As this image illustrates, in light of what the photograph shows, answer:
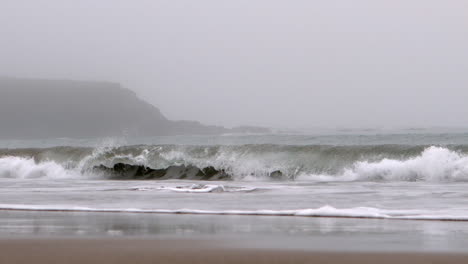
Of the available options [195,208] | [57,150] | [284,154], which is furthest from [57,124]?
[195,208]

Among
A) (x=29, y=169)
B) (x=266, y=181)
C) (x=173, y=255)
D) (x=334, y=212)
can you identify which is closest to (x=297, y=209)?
(x=334, y=212)

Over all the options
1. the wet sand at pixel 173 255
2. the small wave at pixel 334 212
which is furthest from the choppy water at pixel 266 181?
the wet sand at pixel 173 255

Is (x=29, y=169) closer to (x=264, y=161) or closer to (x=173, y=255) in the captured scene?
(x=264, y=161)

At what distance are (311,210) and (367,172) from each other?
8.83m

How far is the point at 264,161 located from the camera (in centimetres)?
1806

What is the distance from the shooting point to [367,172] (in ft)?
51.6

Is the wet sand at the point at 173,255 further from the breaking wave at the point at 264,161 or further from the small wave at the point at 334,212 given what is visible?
the breaking wave at the point at 264,161

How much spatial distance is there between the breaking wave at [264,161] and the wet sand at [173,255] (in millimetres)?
10087

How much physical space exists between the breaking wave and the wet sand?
10087mm

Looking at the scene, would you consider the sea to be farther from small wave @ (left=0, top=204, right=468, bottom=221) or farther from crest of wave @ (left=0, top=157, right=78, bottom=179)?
crest of wave @ (left=0, top=157, right=78, bottom=179)

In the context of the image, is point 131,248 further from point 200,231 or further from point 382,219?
point 382,219

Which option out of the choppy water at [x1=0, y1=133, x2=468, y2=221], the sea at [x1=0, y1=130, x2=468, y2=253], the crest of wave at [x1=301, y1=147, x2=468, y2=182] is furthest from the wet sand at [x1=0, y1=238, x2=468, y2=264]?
the crest of wave at [x1=301, y1=147, x2=468, y2=182]

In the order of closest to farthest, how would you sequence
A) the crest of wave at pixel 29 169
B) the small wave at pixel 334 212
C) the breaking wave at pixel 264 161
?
the small wave at pixel 334 212, the breaking wave at pixel 264 161, the crest of wave at pixel 29 169

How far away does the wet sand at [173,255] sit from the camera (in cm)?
420
